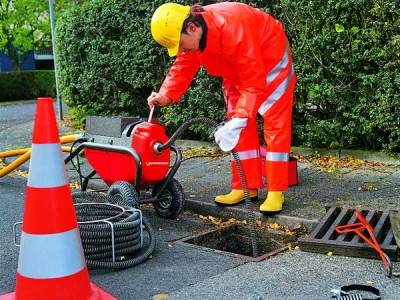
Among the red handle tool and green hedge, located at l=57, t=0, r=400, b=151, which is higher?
green hedge, located at l=57, t=0, r=400, b=151

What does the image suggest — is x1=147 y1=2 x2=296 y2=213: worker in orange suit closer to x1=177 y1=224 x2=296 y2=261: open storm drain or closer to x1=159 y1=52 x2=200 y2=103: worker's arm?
x1=159 y1=52 x2=200 y2=103: worker's arm

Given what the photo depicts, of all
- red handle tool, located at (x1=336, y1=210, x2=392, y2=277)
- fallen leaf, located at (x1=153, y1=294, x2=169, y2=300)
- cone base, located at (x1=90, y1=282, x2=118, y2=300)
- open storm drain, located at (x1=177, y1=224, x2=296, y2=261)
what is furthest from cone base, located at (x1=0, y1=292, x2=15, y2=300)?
red handle tool, located at (x1=336, y1=210, x2=392, y2=277)

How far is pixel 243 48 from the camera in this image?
4.30 meters

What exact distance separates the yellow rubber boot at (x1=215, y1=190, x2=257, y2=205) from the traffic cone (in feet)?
7.08

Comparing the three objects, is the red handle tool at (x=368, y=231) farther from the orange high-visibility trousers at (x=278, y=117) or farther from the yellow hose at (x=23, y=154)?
the yellow hose at (x=23, y=154)

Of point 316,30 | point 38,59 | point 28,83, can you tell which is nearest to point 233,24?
point 316,30

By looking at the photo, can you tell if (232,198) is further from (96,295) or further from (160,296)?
(96,295)

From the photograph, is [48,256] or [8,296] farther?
[8,296]

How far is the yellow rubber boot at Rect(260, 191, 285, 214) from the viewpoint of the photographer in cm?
475

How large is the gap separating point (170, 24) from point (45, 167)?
160 cm

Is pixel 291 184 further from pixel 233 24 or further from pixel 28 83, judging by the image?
pixel 28 83

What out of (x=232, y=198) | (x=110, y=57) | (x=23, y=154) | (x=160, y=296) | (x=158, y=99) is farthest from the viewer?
(x=110, y=57)

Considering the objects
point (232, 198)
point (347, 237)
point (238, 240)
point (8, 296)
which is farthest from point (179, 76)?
point (8, 296)

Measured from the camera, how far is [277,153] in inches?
189
